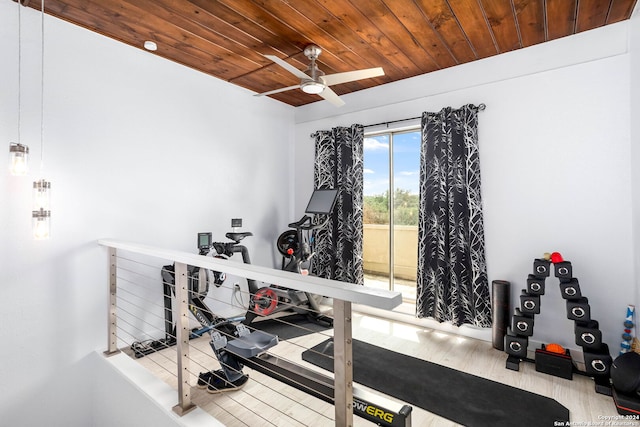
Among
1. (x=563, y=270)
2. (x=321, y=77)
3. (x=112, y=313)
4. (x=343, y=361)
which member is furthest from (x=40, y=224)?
(x=563, y=270)

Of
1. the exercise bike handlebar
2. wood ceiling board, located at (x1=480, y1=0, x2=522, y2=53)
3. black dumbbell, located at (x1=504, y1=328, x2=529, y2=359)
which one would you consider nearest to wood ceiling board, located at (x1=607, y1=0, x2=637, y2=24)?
wood ceiling board, located at (x1=480, y1=0, x2=522, y2=53)

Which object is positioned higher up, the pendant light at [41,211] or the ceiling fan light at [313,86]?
the ceiling fan light at [313,86]

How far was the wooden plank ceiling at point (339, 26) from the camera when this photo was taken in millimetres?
2230

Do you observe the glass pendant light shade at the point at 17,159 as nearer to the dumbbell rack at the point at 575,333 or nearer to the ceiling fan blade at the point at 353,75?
the ceiling fan blade at the point at 353,75

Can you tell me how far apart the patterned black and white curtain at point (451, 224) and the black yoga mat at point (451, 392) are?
0.76 m

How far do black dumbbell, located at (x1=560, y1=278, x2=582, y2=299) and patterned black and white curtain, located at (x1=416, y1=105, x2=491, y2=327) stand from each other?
65cm

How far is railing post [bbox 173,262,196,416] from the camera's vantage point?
1.70 meters

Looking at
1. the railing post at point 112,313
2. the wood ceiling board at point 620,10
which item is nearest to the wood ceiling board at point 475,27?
the wood ceiling board at point 620,10

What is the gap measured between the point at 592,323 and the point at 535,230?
0.84 meters

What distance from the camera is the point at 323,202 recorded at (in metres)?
3.62

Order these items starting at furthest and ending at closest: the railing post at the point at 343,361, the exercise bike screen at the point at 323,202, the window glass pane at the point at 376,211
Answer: the window glass pane at the point at 376,211, the exercise bike screen at the point at 323,202, the railing post at the point at 343,361

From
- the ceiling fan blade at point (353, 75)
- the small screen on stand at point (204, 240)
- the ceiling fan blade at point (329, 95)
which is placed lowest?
the small screen on stand at point (204, 240)

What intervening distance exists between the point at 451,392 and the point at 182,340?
1865 mm

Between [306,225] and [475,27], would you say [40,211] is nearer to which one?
[306,225]
